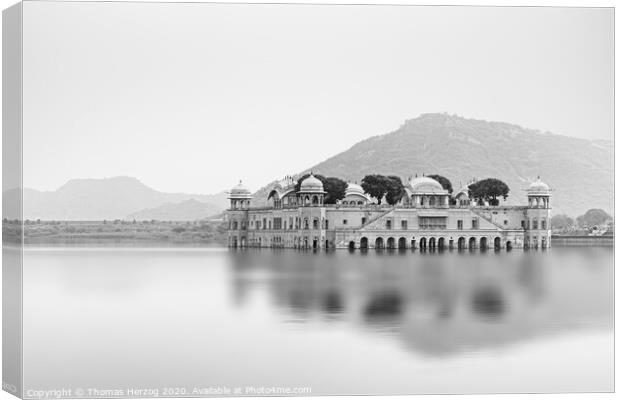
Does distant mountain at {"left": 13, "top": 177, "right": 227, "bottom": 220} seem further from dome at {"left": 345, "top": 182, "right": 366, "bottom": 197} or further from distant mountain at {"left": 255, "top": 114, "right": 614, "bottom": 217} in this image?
distant mountain at {"left": 255, "top": 114, "right": 614, "bottom": 217}

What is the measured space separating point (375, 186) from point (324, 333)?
4592 cm

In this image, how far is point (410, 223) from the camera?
52.6m

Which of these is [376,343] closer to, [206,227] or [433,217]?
[433,217]

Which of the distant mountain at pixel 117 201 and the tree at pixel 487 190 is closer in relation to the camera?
the distant mountain at pixel 117 201

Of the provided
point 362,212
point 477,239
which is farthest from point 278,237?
point 477,239

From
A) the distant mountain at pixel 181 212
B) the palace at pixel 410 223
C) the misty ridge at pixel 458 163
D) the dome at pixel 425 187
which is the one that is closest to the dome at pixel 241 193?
the palace at pixel 410 223

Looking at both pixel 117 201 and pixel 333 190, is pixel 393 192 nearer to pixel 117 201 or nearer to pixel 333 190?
pixel 333 190

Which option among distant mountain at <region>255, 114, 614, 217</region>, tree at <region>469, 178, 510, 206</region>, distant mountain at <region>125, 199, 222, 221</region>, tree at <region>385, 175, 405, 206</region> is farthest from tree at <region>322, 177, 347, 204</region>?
distant mountain at <region>255, 114, 614, 217</region>

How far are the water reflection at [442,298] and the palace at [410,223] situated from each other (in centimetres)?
1687

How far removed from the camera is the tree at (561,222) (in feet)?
274

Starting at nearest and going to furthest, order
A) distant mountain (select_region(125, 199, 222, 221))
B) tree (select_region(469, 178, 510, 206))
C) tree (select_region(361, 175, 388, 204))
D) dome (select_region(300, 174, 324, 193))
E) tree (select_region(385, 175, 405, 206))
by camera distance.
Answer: dome (select_region(300, 174, 324, 193)) → tree (select_region(361, 175, 388, 204)) → tree (select_region(385, 175, 405, 206)) → tree (select_region(469, 178, 510, 206)) → distant mountain (select_region(125, 199, 222, 221))

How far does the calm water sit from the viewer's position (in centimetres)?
1223

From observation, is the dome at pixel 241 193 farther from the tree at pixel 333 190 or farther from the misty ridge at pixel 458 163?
the misty ridge at pixel 458 163

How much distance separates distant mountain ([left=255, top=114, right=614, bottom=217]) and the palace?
98.7 feet
